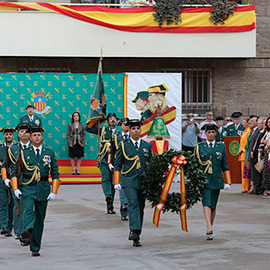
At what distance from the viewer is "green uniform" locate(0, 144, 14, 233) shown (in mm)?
12180

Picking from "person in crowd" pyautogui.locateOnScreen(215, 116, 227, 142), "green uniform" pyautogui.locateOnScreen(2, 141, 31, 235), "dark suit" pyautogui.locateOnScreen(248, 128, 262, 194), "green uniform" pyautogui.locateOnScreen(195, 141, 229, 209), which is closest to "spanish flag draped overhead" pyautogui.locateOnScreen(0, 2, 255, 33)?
"person in crowd" pyautogui.locateOnScreen(215, 116, 227, 142)

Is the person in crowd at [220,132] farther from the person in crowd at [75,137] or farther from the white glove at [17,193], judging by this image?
the white glove at [17,193]

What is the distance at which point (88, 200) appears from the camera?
17.4 m

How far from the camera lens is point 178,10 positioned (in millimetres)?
24609

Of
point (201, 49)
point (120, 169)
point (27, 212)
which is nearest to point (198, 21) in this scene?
point (201, 49)

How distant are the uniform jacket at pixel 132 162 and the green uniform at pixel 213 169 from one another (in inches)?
32.6

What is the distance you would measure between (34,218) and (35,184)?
1.51 feet

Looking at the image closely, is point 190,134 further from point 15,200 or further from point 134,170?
point 15,200

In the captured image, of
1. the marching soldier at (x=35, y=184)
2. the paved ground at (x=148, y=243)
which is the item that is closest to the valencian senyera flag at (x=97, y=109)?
the paved ground at (x=148, y=243)

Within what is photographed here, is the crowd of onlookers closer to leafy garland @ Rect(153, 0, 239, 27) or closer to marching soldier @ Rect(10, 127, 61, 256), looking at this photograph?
leafy garland @ Rect(153, 0, 239, 27)

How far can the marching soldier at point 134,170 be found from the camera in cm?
1088

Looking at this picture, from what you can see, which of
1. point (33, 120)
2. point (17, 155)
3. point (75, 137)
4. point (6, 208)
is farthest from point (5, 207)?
point (75, 137)

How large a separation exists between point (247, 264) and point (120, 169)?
2945 millimetres

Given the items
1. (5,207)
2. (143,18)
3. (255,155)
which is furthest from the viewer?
(143,18)
